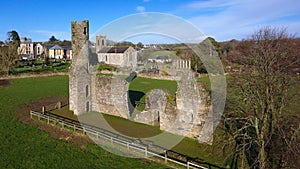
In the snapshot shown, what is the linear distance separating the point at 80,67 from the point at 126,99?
17.5 ft

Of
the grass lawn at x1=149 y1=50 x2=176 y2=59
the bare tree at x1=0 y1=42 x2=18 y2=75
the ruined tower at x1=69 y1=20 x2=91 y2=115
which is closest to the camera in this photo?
the ruined tower at x1=69 y1=20 x2=91 y2=115

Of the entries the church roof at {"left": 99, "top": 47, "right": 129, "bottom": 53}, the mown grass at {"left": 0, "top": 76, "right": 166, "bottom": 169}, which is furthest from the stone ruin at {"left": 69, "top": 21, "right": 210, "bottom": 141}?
the church roof at {"left": 99, "top": 47, "right": 129, "bottom": 53}

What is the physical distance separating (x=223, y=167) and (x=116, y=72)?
127ft

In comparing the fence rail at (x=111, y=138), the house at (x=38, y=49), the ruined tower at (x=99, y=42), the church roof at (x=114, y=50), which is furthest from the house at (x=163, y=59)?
the house at (x=38, y=49)

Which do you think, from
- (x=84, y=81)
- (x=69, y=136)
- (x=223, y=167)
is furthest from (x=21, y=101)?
(x=223, y=167)

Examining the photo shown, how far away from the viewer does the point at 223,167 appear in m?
12.4

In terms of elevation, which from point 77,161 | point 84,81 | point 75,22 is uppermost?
point 75,22

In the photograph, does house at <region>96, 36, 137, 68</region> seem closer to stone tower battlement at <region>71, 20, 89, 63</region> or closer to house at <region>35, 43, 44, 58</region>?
stone tower battlement at <region>71, 20, 89, 63</region>

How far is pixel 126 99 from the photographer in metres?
20.9

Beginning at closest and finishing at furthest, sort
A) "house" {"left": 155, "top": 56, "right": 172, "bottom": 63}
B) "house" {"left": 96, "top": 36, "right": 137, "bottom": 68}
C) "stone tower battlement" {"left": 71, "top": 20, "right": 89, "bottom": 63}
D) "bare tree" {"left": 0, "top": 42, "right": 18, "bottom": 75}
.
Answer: "stone tower battlement" {"left": 71, "top": 20, "right": 89, "bottom": 63}
"bare tree" {"left": 0, "top": 42, "right": 18, "bottom": 75}
"house" {"left": 96, "top": 36, "right": 137, "bottom": 68}
"house" {"left": 155, "top": 56, "right": 172, "bottom": 63}

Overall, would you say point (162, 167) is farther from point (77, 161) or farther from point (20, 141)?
point (20, 141)

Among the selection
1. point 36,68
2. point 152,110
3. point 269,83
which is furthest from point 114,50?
point 269,83

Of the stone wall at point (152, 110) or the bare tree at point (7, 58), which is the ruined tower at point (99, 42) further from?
the stone wall at point (152, 110)

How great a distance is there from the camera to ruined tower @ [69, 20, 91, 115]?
22047 mm
